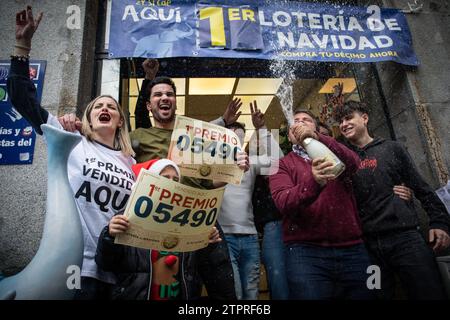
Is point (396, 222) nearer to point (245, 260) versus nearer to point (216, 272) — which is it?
point (245, 260)

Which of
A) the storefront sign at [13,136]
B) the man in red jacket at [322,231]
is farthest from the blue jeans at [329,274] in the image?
the storefront sign at [13,136]

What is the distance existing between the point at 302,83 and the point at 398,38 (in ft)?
5.73

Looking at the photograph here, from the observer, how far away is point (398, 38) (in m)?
4.23

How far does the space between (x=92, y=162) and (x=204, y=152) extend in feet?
2.62

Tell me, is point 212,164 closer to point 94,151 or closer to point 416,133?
point 94,151

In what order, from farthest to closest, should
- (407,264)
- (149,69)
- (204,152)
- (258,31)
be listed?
(258,31) → (149,69) → (407,264) → (204,152)

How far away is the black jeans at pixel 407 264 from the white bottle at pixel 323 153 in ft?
3.19

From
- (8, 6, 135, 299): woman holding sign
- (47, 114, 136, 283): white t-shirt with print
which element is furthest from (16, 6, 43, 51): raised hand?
(47, 114, 136, 283): white t-shirt with print

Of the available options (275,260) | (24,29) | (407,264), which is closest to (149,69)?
(24,29)

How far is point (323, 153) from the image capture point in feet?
7.06

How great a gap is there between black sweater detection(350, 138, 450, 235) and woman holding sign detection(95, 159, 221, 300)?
1.55 metres

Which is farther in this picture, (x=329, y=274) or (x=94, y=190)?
(x=329, y=274)

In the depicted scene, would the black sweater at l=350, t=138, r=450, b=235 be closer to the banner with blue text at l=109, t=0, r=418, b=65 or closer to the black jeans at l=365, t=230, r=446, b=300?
the black jeans at l=365, t=230, r=446, b=300

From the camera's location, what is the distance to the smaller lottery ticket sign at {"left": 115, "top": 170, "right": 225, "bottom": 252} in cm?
164
